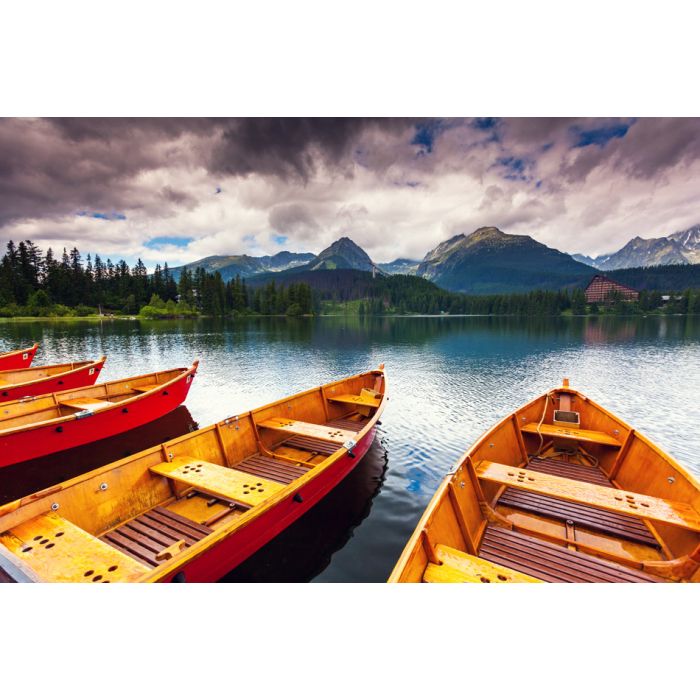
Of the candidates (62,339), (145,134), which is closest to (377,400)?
(145,134)

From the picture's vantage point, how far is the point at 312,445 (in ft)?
23.1

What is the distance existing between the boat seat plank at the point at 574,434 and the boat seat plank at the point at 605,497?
7.09 feet

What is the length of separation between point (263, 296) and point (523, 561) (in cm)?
9032

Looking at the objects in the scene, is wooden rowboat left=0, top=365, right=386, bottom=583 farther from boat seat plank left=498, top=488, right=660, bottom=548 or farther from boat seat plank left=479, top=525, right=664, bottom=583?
boat seat plank left=498, top=488, right=660, bottom=548

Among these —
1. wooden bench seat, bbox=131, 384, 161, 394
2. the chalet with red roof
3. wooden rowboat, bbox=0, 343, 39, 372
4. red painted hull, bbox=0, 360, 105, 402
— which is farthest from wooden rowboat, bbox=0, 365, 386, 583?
the chalet with red roof

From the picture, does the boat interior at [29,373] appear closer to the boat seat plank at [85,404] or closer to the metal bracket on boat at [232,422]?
the boat seat plank at [85,404]

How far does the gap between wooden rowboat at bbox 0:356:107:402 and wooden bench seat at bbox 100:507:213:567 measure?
8.59 m

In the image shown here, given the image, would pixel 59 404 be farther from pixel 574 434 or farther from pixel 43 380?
pixel 574 434

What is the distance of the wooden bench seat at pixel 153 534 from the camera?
12.6ft

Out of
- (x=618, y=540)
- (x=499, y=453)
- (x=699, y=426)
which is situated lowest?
(x=699, y=426)

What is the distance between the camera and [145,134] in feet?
38.5

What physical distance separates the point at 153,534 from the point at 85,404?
6.41 metres

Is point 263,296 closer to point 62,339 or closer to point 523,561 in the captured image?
point 62,339

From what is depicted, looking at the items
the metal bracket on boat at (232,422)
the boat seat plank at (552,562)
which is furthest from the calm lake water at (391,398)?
the metal bracket on boat at (232,422)
